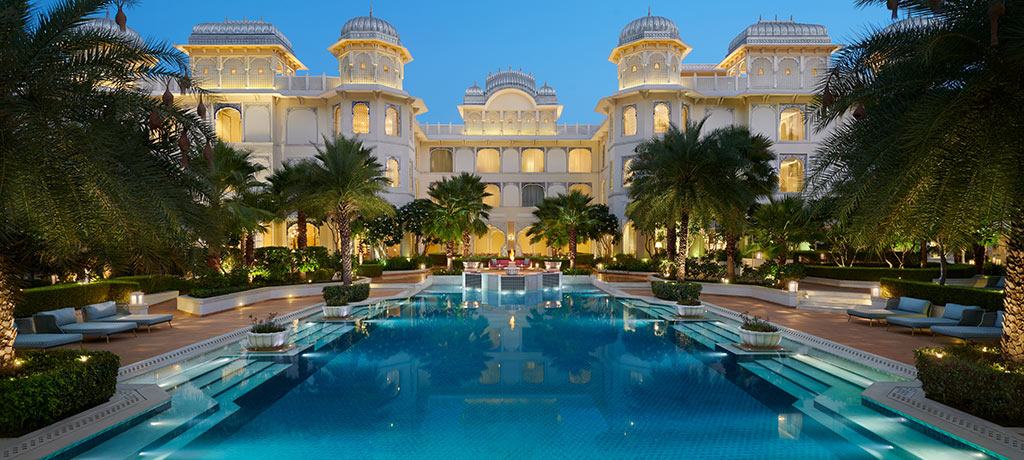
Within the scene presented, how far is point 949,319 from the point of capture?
36.3 ft

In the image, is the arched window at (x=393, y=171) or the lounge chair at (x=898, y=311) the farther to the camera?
the arched window at (x=393, y=171)

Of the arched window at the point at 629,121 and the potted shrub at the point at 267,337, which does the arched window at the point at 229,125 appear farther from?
the potted shrub at the point at 267,337

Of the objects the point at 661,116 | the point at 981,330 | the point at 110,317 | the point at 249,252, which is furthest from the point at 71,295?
the point at 661,116

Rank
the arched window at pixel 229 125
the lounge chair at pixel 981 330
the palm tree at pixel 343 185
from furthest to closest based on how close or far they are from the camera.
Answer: the arched window at pixel 229 125
the palm tree at pixel 343 185
the lounge chair at pixel 981 330

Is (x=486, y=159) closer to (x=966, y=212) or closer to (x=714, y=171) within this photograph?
(x=714, y=171)

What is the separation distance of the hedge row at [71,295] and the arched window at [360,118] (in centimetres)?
1804

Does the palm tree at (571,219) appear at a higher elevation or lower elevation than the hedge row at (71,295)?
higher

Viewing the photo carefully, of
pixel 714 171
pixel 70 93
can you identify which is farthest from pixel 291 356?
pixel 714 171

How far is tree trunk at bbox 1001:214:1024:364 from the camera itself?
6242 mm

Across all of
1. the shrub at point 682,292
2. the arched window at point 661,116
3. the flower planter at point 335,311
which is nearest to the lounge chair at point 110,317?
the flower planter at point 335,311

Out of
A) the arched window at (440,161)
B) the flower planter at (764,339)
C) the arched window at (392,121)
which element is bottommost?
the flower planter at (764,339)

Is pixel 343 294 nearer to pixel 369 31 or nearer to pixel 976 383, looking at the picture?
pixel 976 383

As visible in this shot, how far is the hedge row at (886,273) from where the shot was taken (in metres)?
20.7

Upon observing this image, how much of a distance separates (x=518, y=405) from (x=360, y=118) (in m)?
28.1
